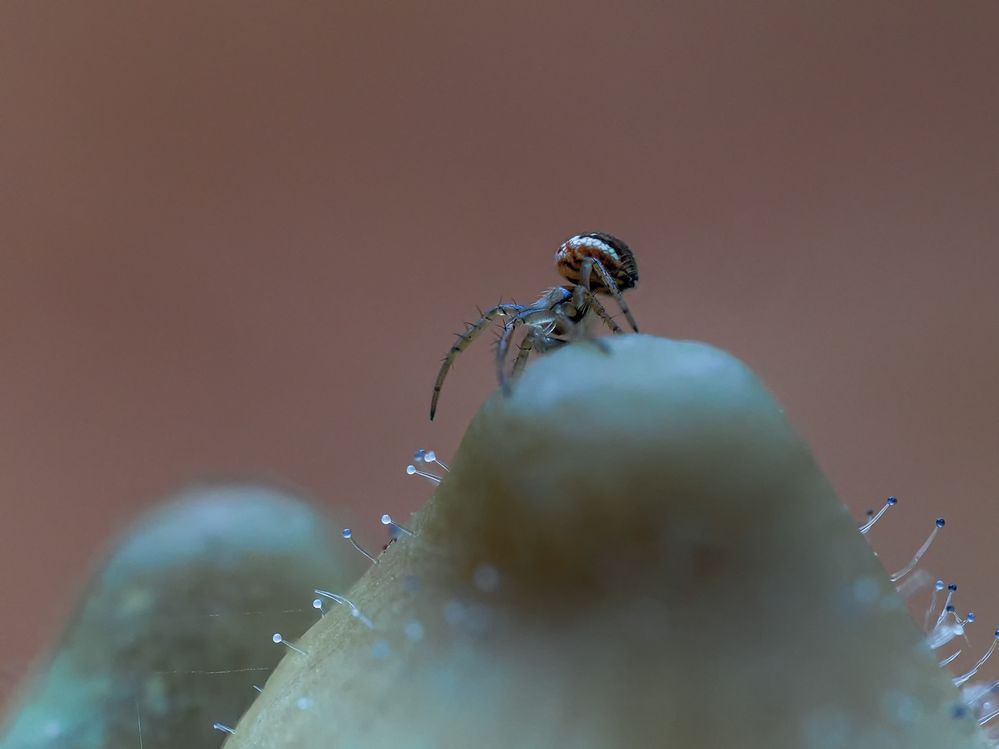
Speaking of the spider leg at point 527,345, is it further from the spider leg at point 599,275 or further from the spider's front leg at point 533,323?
the spider leg at point 599,275

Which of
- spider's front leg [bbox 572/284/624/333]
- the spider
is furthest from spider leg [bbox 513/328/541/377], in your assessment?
spider's front leg [bbox 572/284/624/333]

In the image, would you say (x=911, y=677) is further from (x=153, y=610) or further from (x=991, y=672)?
(x=991, y=672)

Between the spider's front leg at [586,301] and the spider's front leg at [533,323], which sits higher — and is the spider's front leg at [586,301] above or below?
above

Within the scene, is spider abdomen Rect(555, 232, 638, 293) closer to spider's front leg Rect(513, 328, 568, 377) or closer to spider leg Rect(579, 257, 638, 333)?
spider leg Rect(579, 257, 638, 333)

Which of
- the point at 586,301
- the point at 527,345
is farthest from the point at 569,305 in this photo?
the point at 527,345

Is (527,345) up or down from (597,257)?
down

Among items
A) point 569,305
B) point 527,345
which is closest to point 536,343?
point 527,345

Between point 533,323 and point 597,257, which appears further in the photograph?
point 597,257

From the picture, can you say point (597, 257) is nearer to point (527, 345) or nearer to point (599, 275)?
point (599, 275)

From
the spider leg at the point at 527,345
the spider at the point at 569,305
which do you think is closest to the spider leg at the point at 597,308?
the spider at the point at 569,305
